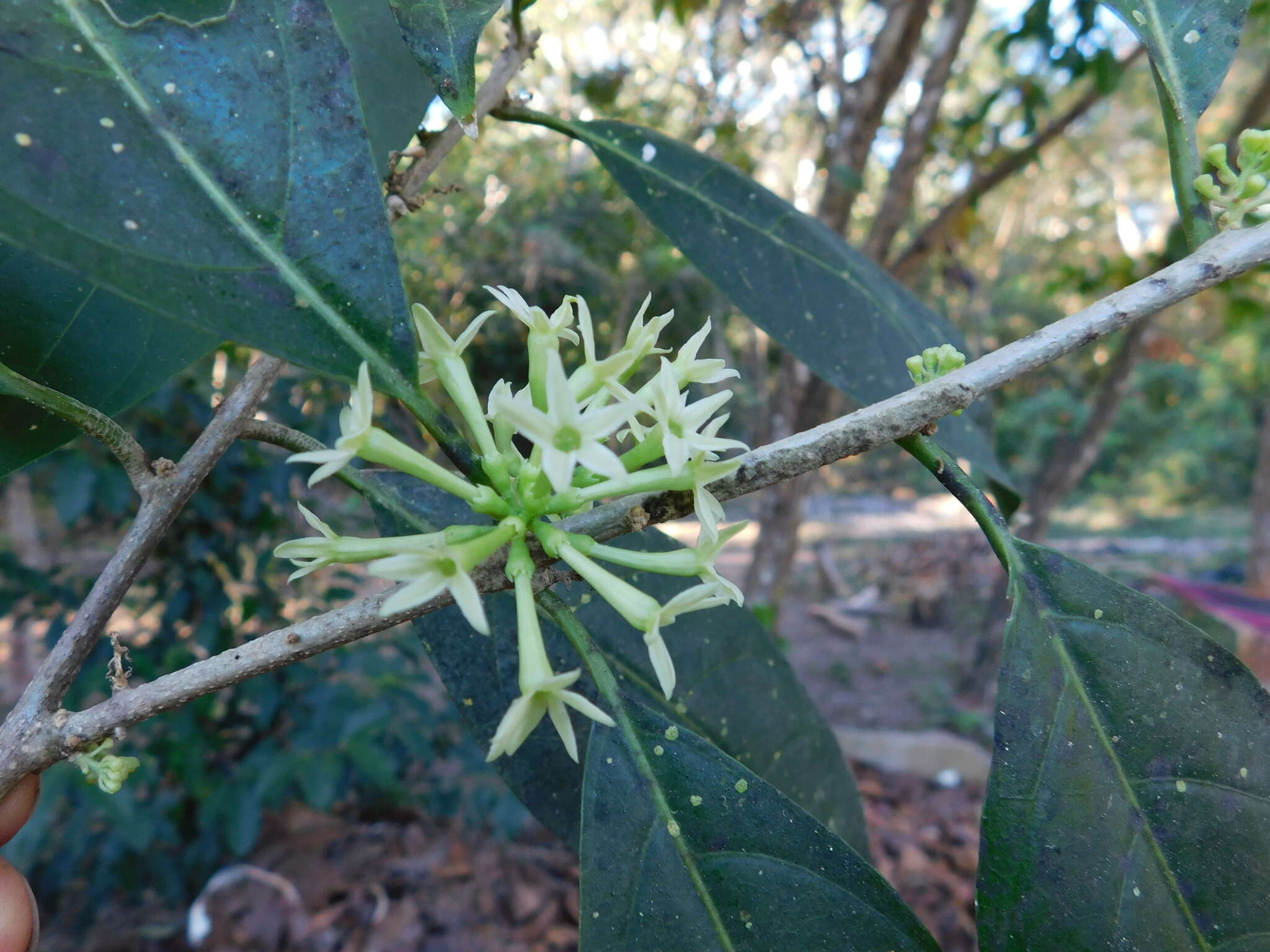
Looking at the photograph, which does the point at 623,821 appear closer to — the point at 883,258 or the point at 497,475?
the point at 497,475

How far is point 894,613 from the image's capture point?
27.6 ft

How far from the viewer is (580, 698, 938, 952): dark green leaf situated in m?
0.77

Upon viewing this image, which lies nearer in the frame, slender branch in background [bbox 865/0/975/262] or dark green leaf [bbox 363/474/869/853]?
dark green leaf [bbox 363/474/869/853]

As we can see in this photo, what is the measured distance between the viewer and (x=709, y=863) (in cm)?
79

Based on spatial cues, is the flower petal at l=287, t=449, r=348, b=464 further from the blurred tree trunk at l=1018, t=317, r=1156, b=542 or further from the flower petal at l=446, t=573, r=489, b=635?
the blurred tree trunk at l=1018, t=317, r=1156, b=542

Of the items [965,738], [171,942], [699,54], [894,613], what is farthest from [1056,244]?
[171,942]

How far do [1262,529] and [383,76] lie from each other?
524cm

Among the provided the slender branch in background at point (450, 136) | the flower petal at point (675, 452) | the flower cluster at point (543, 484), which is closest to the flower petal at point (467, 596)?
the flower cluster at point (543, 484)

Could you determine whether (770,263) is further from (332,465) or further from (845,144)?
(845,144)

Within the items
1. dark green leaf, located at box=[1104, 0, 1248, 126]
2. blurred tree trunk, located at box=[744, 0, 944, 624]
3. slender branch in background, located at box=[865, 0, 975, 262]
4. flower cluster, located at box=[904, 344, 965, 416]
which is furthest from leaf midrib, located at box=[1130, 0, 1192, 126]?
slender branch in background, located at box=[865, 0, 975, 262]

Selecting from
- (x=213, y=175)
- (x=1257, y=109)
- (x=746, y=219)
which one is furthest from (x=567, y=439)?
(x=1257, y=109)

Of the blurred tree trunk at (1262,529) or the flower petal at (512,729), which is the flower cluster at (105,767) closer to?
the flower petal at (512,729)

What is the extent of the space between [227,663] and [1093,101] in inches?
171

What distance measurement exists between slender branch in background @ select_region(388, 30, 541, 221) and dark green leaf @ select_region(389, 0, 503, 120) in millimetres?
197
